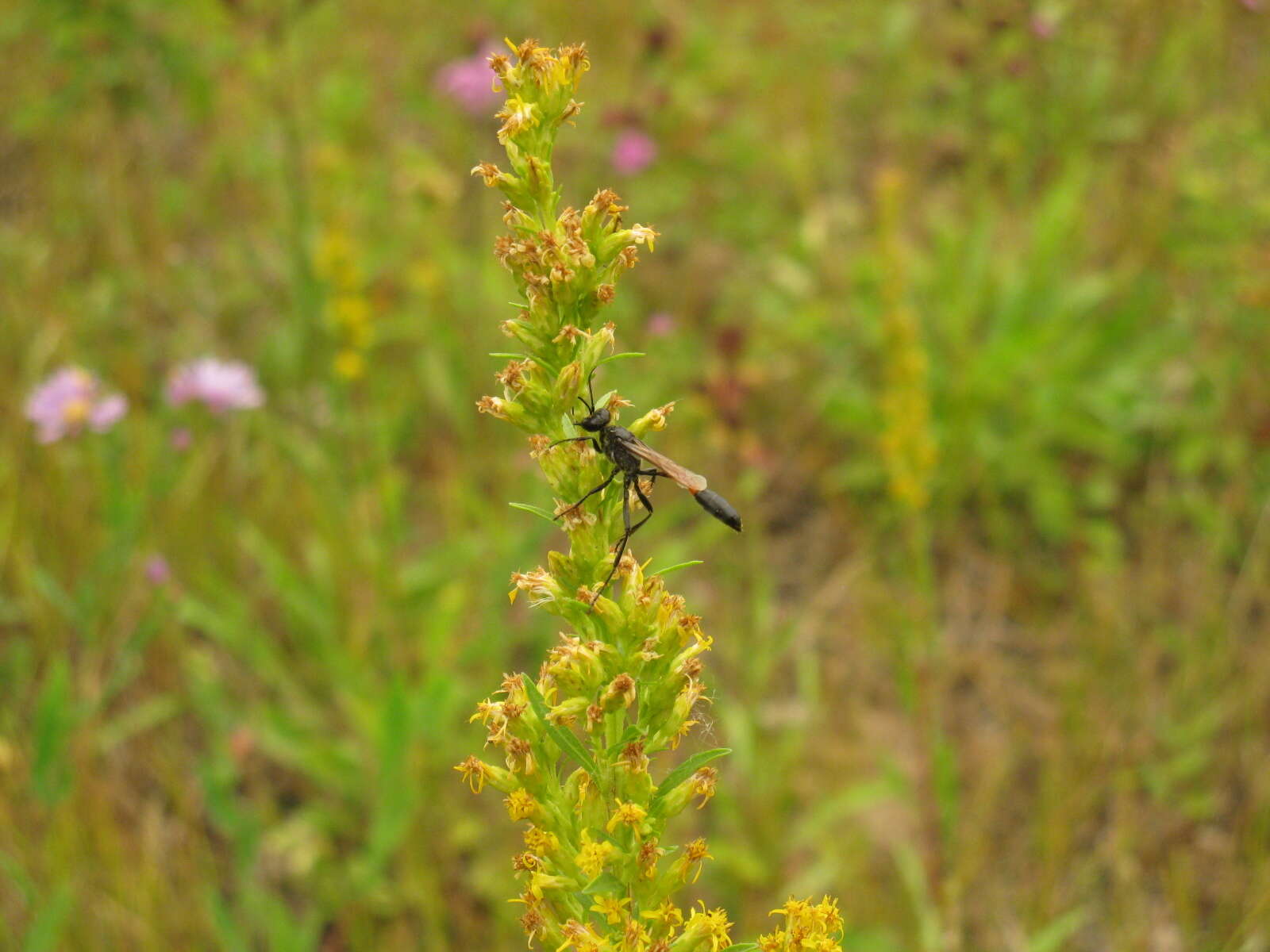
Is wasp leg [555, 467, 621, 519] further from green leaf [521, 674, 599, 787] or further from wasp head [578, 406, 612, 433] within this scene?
green leaf [521, 674, 599, 787]

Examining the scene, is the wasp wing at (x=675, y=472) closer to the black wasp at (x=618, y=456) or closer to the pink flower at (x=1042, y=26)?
A: the black wasp at (x=618, y=456)

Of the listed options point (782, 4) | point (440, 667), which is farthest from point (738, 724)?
point (782, 4)

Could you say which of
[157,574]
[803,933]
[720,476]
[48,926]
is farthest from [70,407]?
[803,933]

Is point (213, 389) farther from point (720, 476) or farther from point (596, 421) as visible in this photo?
point (596, 421)

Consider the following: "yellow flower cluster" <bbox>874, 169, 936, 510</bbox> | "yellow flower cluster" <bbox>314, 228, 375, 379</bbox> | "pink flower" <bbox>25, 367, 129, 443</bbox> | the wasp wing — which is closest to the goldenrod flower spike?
the wasp wing

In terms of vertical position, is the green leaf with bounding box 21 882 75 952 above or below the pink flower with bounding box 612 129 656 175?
below

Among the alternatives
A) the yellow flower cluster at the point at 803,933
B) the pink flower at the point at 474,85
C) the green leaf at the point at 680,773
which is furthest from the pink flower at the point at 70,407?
the yellow flower cluster at the point at 803,933
